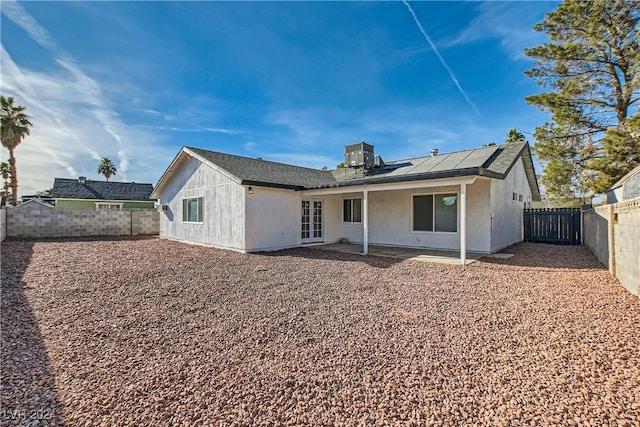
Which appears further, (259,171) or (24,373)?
(259,171)

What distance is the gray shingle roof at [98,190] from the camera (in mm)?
21969

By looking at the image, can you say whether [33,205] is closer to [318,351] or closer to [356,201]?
[356,201]

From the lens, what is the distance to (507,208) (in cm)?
1087

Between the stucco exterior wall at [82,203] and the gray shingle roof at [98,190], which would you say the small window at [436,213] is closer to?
the gray shingle roof at [98,190]

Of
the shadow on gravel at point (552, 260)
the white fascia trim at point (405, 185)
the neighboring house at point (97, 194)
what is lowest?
the shadow on gravel at point (552, 260)

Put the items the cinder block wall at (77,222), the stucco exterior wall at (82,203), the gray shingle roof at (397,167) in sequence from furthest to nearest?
the stucco exterior wall at (82,203) < the cinder block wall at (77,222) < the gray shingle roof at (397,167)

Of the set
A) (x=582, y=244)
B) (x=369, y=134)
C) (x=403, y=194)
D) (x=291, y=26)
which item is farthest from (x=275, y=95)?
(x=582, y=244)

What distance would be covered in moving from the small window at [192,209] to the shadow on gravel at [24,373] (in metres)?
7.49

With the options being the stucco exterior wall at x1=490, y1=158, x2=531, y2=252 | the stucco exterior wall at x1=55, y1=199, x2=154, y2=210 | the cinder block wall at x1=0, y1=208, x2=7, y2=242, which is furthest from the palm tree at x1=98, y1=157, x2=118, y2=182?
the stucco exterior wall at x1=490, y1=158, x2=531, y2=252

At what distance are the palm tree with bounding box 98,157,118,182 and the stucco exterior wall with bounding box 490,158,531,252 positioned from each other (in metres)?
43.9

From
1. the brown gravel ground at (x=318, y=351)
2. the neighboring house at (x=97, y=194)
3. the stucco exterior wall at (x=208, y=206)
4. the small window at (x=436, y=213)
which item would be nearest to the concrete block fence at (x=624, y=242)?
the brown gravel ground at (x=318, y=351)

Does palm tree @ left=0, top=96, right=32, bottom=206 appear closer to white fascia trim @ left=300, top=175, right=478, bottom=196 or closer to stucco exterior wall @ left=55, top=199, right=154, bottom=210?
stucco exterior wall @ left=55, top=199, right=154, bottom=210

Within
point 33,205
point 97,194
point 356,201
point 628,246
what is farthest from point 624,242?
point 97,194

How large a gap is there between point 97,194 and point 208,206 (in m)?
18.0
